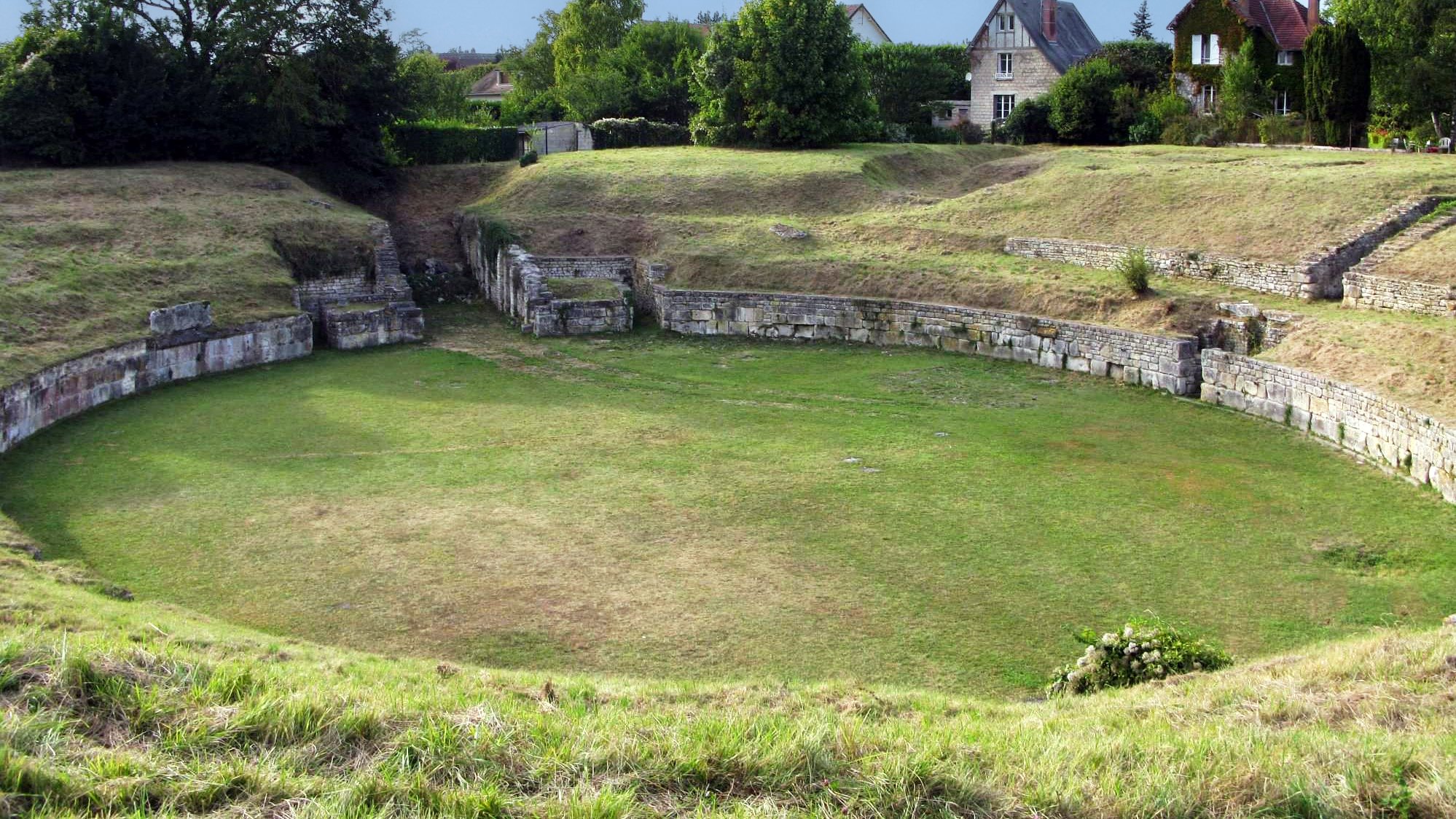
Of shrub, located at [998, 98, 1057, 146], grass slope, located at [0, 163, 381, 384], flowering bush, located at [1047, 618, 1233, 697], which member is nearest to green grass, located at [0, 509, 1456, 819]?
flowering bush, located at [1047, 618, 1233, 697]

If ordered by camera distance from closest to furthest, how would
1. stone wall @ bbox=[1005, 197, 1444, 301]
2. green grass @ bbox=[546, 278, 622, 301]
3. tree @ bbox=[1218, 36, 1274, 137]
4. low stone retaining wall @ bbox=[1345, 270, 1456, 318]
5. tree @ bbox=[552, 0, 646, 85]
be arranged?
low stone retaining wall @ bbox=[1345, 270, 1456, 318], stone wall @ bbox=[1005, 197, 1444, 301], green grass @ bbox=[546, 278, 622, 301], tree @ bbox=[1218, 36, 1274, 137], tree @ bbox=[552, 0, 646, 85]

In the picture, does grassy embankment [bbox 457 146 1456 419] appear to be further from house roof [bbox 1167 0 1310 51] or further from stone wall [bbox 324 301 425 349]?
house roof [bbox 1167 0 1310 51]

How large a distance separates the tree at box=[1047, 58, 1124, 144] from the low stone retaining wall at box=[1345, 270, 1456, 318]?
57.2 ft

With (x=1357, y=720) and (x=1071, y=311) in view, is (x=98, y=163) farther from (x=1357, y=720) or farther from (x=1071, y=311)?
(x=1357, y=720)

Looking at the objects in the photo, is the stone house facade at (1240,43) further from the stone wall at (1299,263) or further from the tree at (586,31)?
the tree at (586,31)

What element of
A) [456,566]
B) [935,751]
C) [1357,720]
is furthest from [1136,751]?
[456,566]

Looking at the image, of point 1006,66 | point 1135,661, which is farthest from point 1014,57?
point 1135,661

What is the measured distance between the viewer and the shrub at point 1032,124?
37.0 m

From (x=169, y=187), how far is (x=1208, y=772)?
25166mm

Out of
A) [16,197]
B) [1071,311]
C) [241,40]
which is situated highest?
[241,40]

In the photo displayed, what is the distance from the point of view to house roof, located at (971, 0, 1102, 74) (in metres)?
44.2

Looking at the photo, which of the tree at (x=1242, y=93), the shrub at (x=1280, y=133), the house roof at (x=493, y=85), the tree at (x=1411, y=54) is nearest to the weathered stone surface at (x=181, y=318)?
the shrub at (x=1280, y=133)

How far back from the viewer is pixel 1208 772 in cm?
594

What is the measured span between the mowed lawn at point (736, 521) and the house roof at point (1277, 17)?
72.8 ft
